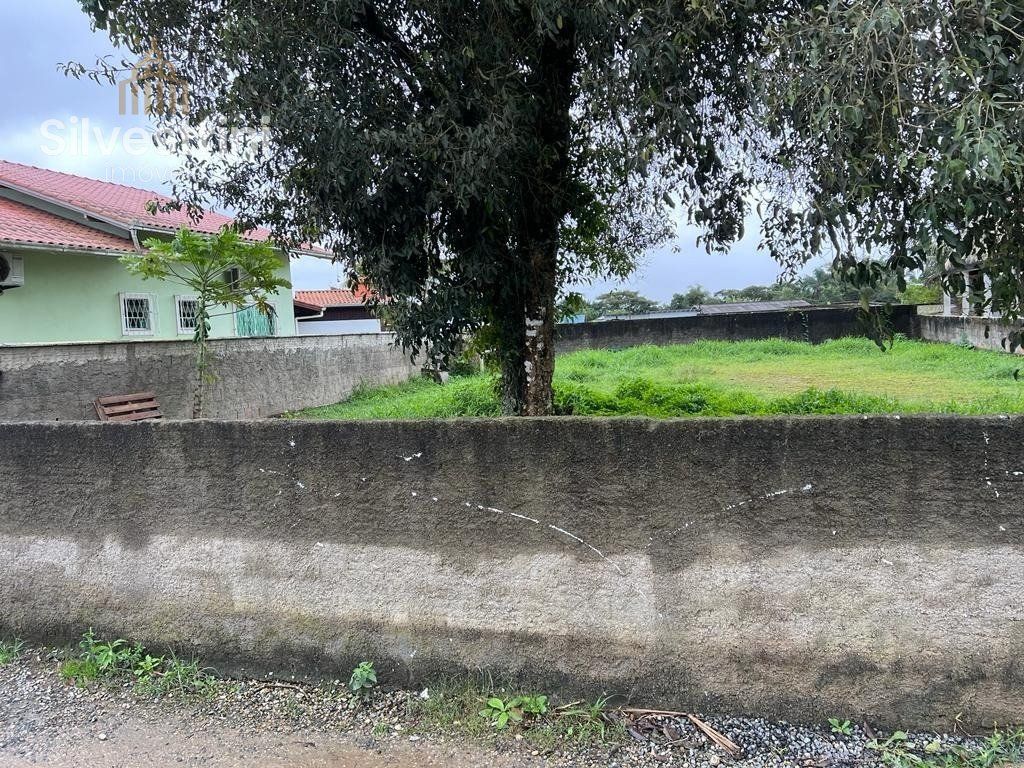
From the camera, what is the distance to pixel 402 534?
295 centimetres

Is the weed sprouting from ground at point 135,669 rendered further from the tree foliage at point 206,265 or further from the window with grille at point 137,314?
the window with grille at point 137,314

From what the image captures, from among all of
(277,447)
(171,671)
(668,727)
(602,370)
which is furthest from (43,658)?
(602,370)

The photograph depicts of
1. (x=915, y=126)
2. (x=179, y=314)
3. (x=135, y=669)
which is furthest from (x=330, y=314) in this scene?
(x=915, y=126)

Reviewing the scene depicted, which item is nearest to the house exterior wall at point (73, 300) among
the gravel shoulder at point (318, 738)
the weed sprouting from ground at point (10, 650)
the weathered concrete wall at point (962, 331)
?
the weed sprouting from ground at point (10, 650)

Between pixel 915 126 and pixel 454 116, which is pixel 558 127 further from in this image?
pixel 915 126

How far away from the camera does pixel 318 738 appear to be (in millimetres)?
2719

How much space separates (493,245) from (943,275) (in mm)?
3141

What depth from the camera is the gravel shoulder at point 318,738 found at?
8.34 ft

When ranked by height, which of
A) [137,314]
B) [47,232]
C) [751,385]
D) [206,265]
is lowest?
[751,385]

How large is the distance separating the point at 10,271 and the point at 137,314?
2.82 metres

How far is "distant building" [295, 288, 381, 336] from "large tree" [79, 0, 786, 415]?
1732 centimetres

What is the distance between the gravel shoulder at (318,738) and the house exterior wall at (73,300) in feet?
29.1

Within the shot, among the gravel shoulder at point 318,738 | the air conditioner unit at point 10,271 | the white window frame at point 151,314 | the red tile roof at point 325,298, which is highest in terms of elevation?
the red tile roof at point 325,298

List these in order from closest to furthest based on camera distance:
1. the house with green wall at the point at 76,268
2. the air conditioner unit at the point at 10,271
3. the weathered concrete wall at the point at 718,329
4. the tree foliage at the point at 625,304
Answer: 1. the air conditioner unit at the point at 10,271
2. the house with green wall at the point at 76,268
3. the weathered concrete wall at the point at 718,329
4. the tree foliage at the point at 625,304
